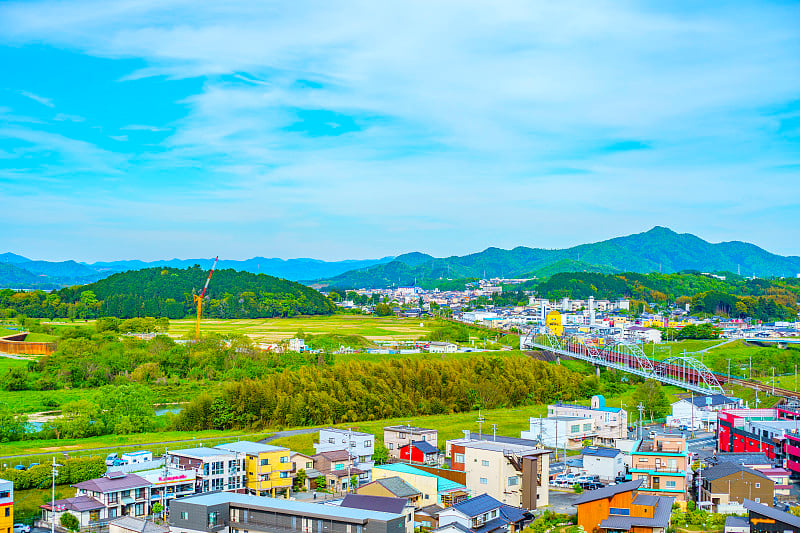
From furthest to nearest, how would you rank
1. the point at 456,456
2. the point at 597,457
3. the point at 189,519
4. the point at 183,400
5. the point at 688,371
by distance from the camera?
the point at 688,371 < the point at 183,400 < the point at 597,457 < the point at 456,456 < the point at 189,519

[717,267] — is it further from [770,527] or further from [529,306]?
[770,527]

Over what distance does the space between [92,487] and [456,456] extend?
6321mm

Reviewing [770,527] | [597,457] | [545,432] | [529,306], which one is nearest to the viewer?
[770,527]

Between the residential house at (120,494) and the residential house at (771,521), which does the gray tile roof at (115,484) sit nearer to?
the residential house at (120,494)

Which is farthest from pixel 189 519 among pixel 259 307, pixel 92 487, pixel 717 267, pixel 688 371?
pixel 717 267

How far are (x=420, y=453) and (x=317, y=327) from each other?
105 ft

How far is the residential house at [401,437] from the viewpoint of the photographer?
16375 mm

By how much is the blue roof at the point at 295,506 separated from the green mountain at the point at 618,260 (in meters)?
132

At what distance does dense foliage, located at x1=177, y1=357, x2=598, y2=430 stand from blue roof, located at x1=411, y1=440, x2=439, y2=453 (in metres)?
5.14

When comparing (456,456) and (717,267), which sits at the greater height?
(717,267)

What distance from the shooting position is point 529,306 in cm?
6938

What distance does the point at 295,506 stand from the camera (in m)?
9.80

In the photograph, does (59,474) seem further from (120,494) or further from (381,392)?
(381,392)

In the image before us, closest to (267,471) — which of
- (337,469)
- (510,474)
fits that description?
(337,469)
